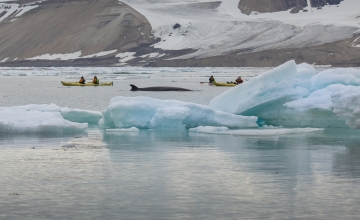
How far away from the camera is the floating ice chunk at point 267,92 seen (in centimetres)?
1580

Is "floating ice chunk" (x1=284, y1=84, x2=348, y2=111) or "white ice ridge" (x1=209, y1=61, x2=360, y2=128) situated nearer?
"floating ice chunk" (x1=284, y1=84, x2=348, y2=111)

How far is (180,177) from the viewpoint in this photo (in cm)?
958

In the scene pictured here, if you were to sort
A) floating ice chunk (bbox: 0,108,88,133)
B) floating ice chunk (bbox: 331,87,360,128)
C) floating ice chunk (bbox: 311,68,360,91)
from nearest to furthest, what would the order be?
floating ice chunk (bbox: 331,87,360,128), floating ice chunk (bbox: 0,108,88,133), floating ice chunk (bbox: 311,68,360,91)

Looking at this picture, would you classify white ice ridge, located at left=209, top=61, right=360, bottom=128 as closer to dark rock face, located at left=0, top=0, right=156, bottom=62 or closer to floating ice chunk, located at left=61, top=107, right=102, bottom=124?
floating ice chunk, located at left=61, top=107, right=102, bottom=124

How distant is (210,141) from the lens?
44.5ft

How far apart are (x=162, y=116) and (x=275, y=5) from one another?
114m

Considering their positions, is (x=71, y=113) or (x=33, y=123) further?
(x=71, y=113)

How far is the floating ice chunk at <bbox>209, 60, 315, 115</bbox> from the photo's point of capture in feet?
51.8

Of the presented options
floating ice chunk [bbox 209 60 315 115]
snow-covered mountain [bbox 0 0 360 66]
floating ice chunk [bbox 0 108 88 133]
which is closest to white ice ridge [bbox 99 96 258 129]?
floating ice chunk [bbox 209 60 315 115]

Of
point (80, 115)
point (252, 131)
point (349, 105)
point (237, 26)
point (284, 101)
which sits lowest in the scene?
point (252, 131)

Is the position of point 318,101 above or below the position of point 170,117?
above

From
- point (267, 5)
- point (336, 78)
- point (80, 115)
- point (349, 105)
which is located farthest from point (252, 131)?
point (267, 5)

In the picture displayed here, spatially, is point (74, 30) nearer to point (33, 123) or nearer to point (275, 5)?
point (275, 5)

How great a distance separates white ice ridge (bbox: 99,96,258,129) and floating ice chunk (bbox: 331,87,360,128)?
262 centimetres
